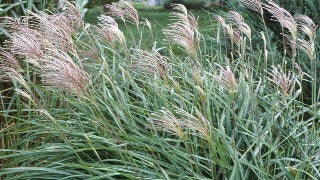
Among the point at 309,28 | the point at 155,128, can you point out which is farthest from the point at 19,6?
the point at 309,28

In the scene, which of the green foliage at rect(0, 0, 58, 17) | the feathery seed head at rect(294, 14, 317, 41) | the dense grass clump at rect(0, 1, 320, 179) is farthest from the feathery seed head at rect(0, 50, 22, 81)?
the feathery seed head at rect(294, 14, 317, 41)

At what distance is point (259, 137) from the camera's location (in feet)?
8.93

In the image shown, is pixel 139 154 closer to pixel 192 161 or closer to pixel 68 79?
pixel 192 161

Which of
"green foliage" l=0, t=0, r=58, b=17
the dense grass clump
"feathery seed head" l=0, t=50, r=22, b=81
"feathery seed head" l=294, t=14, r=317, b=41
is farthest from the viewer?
"green foliage" l=0, t=0, r=58, b=17

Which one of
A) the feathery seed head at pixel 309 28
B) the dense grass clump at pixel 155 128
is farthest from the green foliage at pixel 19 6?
the feathery seed head at pixel 309 28

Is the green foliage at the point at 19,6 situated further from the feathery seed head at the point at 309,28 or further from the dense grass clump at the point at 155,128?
the feathery seed head at the point at 309,28

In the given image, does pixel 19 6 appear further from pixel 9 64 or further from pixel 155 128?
pixel 155 128

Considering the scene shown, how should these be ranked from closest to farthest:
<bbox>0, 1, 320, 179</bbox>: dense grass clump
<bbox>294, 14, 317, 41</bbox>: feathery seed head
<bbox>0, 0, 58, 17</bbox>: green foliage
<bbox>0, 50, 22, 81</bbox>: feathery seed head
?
1. <bbox>0, 1, 320, 179</bbox>: dense grass clump
2. <bbox>0, 50, 22, 81</bbox>: feathery seed head
3. <bbox>294, 14, 317, 41</bbox>: feathery seed head
4. <bbox>0, 0, 58, 17</bbox>: green foliage

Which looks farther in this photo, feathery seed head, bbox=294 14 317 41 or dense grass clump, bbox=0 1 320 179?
feathery seed head, bbox=294 14 317 41

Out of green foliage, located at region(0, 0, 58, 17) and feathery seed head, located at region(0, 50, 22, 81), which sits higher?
feathery seed head, located at region(0, 50, 22, 81)

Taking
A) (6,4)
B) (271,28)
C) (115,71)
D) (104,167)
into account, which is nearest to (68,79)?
(104,167)

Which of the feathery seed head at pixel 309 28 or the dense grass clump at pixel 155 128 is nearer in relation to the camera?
the dense grass clump at pixel 155 128

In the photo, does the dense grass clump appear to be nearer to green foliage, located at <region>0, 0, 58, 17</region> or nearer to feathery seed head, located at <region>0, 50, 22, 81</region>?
feathery seed head, located at <region>0, 50, 22, 81</region>

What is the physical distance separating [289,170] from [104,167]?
0.82 metres
